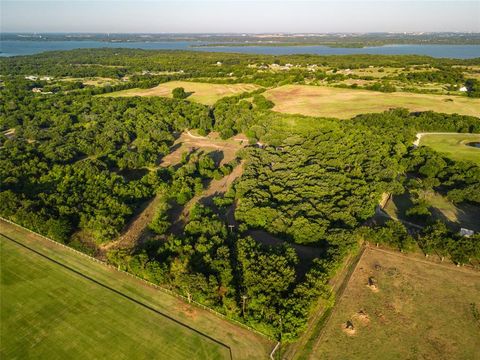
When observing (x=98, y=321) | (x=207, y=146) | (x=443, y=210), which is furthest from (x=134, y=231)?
(x=443, y=210)

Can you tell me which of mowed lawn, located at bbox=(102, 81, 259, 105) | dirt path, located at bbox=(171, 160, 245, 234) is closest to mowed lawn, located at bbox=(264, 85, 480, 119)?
mowed lawn, located at bbox=(102, 81, 259, 105)

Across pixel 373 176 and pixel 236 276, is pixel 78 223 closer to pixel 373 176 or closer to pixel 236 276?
pixel 236 276

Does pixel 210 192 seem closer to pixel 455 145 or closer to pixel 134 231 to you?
pixel 134 231

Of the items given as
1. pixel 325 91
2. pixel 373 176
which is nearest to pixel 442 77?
pixel 325 91

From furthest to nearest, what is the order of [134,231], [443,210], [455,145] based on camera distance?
[455,145], [443,210], [134,231]

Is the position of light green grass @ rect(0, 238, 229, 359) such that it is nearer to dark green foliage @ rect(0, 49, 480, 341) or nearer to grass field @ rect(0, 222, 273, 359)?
grass field @ rect(0, 222, 273, 359)

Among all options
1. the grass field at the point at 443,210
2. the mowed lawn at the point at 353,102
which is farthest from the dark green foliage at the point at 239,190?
the mowed lawn at the point at 353,102
